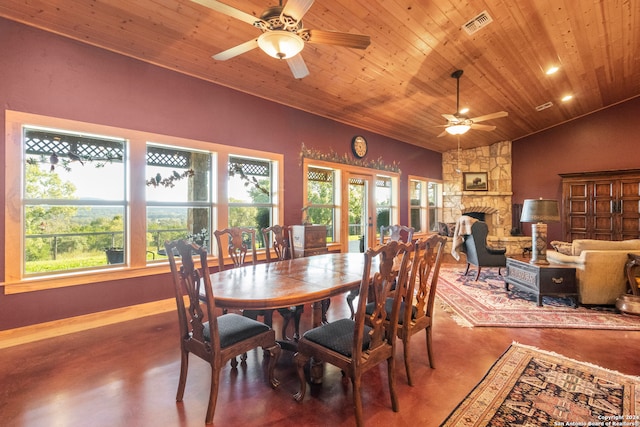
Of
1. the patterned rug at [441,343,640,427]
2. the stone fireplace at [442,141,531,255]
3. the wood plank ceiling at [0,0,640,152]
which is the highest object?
the wood plank ceiling at [0,0,640,152]

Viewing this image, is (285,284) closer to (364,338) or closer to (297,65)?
(364,338)

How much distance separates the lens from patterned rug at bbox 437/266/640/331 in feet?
10.7

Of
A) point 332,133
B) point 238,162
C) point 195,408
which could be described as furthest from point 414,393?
point 332,133

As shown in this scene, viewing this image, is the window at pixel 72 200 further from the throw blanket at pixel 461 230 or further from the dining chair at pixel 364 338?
the throw blanket at pixel 461 230

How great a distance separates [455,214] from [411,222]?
1.57 m

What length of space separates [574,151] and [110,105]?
9299 mm

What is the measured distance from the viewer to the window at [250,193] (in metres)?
4.46

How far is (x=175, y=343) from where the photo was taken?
2.78m

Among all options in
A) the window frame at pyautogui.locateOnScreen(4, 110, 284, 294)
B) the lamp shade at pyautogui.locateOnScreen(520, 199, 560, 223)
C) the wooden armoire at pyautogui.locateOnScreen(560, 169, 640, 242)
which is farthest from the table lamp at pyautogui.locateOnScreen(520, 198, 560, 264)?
the wooden armoire at pyautogui.locateOnScreen(560, 169, 640, 242)

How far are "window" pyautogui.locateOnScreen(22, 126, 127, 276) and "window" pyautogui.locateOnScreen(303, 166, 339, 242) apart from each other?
2.76 meters

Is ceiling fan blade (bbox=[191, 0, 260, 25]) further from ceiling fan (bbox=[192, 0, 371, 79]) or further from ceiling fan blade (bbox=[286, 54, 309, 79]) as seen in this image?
ceiling fan blade (bbox=[286, 54, 309, 79])

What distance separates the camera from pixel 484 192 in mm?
8203

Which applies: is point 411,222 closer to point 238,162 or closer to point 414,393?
point 238,162

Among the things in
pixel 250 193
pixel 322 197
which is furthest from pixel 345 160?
pixel 250 193
